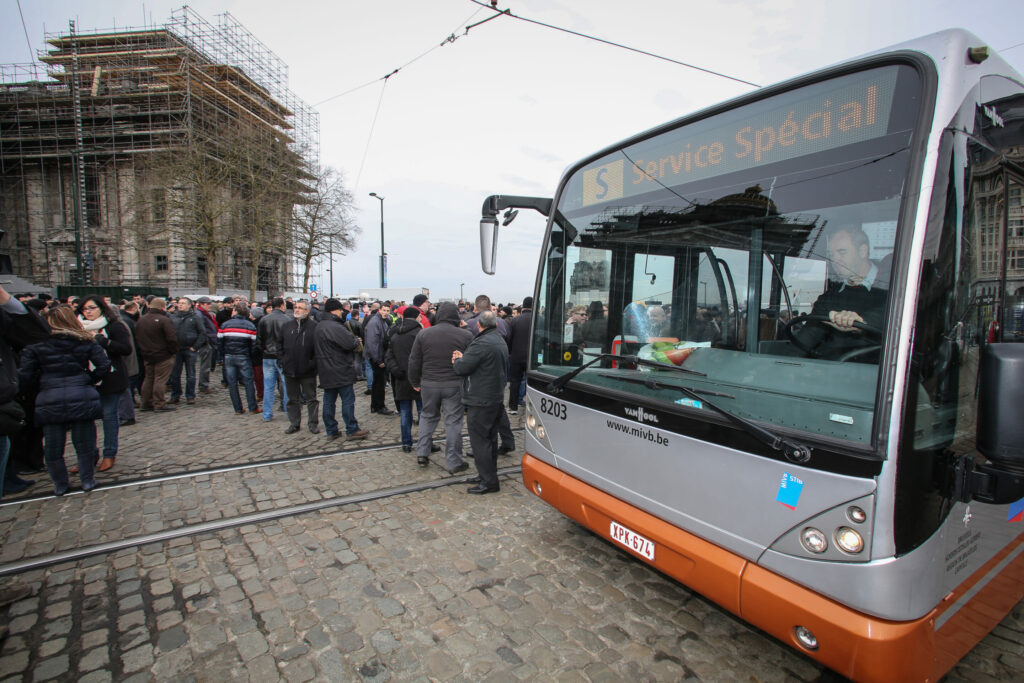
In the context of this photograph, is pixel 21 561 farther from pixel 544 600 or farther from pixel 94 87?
pixel 94 87

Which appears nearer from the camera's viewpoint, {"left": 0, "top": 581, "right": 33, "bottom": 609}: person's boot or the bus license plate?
the bus license plate

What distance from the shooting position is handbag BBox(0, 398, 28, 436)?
3893 millimetres

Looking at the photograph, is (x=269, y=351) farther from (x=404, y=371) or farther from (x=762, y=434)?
(x=762, y=434)

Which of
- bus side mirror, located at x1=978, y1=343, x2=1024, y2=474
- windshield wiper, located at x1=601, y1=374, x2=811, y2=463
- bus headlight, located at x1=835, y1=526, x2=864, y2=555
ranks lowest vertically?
bus headlight, located at x1=835, y1=526, x2=864, y2=555

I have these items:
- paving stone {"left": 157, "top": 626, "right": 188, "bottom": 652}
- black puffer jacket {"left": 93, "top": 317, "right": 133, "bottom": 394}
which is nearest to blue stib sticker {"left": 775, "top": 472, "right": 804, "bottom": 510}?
paving stone {"left": 157, "top": 626, "right": 188, "bottom": 652}

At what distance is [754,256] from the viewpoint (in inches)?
101

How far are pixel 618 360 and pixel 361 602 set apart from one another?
2118 millimetres

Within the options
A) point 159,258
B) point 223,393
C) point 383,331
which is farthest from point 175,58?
point 383,331

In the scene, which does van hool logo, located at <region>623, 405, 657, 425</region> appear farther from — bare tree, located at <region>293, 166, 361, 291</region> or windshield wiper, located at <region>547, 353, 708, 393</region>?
bare tree, located at <region>293, 166, 361, 291</region>

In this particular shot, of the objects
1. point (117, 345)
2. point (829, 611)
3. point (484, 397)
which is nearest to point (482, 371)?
point (484, 397)

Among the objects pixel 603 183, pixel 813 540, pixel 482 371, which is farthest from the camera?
pixel 482 371

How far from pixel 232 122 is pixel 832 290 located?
43.9m

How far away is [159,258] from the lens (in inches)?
1364

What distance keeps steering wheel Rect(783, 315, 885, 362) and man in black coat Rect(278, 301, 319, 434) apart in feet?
20.0
